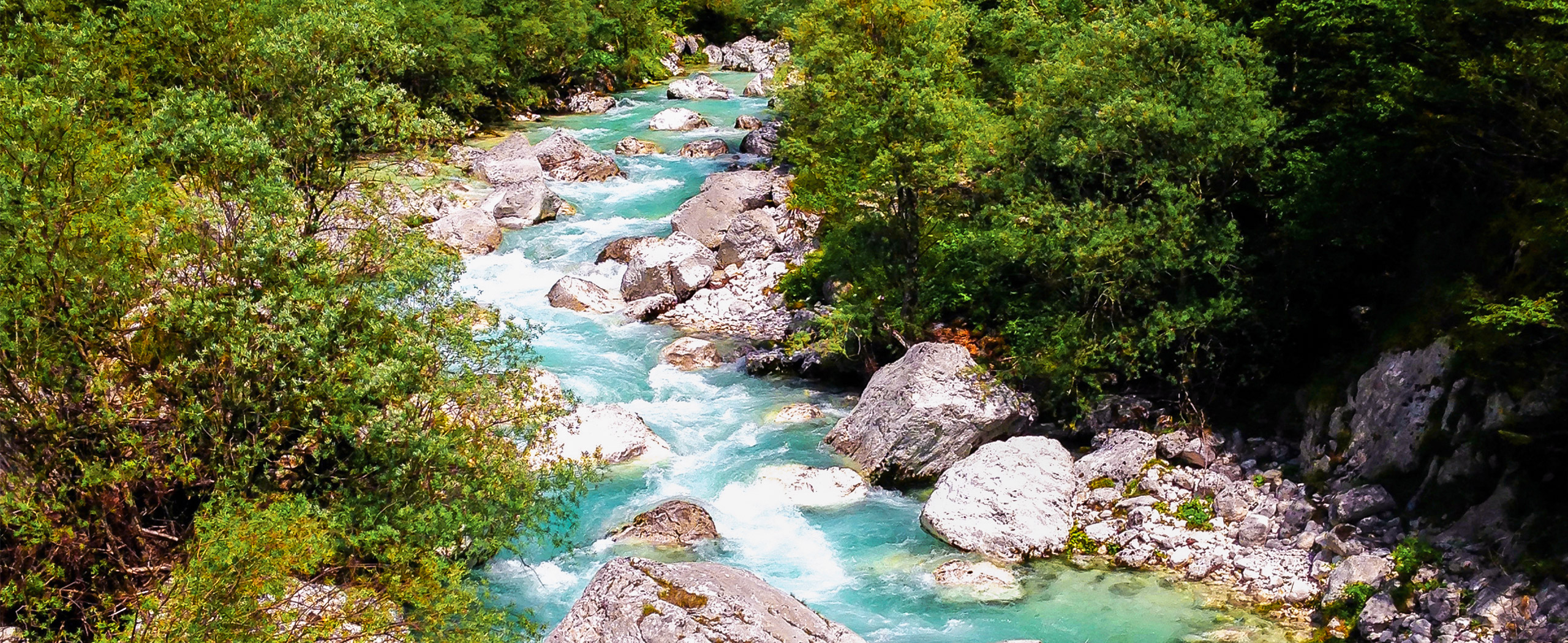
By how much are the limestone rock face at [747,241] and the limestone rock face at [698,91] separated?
25.5 metres

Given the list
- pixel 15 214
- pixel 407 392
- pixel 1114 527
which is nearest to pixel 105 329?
pixel 15 214

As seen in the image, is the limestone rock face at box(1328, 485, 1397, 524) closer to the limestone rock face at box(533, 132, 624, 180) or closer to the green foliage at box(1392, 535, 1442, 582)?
the green foliage at box(1392, 535, 1442, 582)

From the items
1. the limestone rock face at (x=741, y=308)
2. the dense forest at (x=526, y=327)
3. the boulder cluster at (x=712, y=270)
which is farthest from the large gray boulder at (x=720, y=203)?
the dense forest at (x=526, y=327)

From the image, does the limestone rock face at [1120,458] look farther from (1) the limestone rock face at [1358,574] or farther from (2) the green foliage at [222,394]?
(2) the green foliage at [222,394]

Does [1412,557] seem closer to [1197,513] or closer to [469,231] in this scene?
[1197,513]

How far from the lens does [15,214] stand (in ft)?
52.4

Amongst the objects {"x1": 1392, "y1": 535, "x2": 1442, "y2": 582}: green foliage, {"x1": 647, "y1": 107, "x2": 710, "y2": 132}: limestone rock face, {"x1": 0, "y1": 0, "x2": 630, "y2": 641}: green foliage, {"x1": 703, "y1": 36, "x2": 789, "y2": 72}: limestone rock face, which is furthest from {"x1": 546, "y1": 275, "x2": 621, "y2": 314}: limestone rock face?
{"x1": 703, "y1": 36, "x2": 789, "y2": 72}: limestone rock face

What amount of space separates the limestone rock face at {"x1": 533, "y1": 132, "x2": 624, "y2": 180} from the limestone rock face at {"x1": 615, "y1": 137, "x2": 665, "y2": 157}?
8.12ft

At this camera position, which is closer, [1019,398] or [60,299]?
[60,299]

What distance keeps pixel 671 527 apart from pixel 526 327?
40.9 feet

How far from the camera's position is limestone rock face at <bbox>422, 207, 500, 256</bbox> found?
3791 centimetres

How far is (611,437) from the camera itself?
2589 cm

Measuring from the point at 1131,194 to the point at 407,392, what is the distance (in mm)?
16232

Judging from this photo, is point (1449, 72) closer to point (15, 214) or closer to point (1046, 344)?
point (1046, 344)
